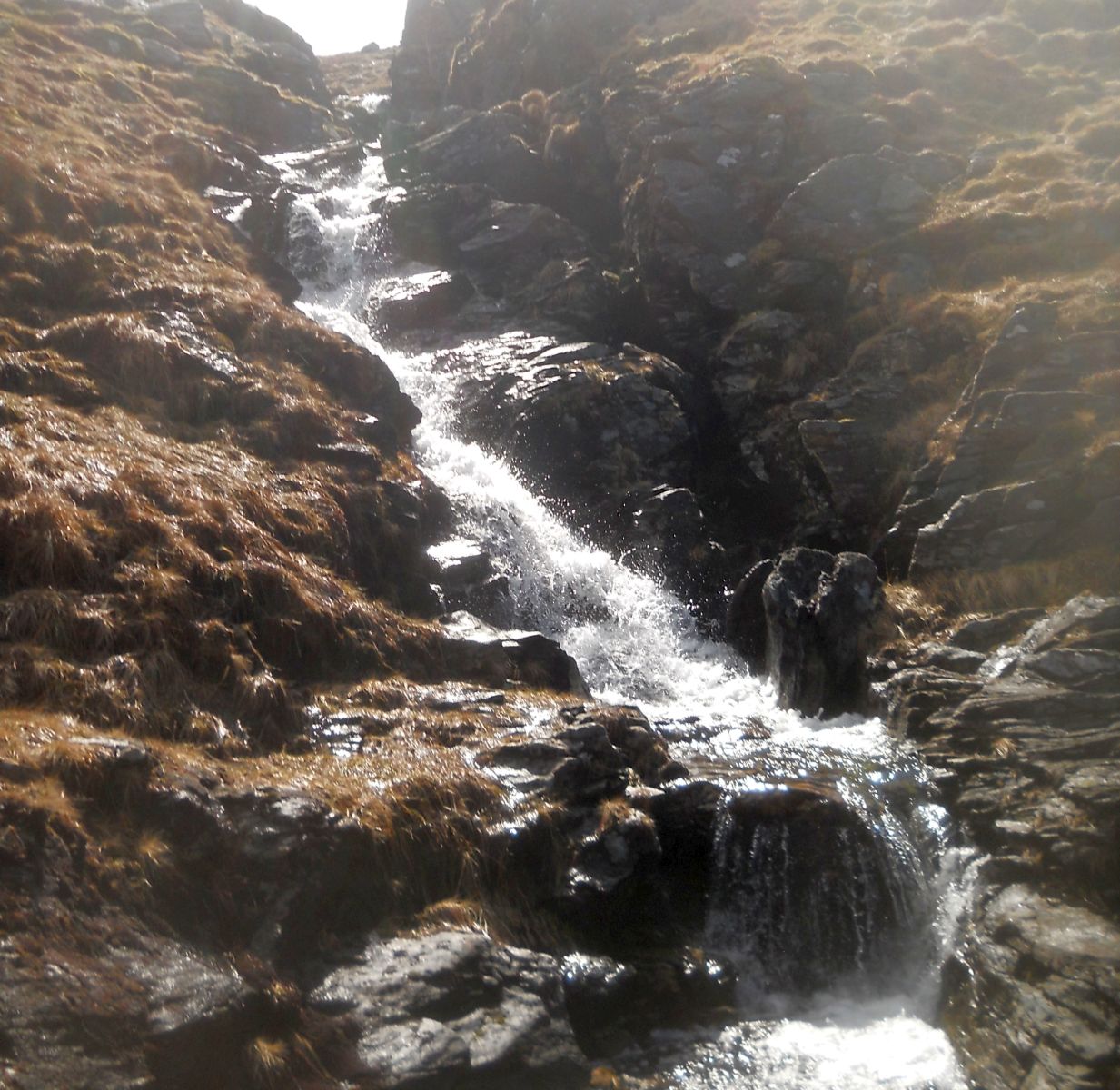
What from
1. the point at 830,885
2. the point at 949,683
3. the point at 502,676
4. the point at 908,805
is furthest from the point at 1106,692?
the point at 502,676

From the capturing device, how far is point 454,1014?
7.20 meters

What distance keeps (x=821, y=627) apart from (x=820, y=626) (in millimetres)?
20

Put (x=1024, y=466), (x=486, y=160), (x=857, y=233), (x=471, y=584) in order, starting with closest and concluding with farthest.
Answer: (x=471, y=584) → (x=1024, y=466) → (x=857, y=233) → (x=486, y=160)

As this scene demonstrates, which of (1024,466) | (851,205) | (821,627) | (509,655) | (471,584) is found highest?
(851,205)

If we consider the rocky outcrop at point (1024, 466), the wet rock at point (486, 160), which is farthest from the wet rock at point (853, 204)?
the wet rock at point (486, 160)

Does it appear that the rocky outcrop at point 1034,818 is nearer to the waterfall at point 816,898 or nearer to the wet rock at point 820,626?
the waterfall at point 816,898

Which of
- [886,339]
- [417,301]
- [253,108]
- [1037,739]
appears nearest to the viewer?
[1037,739]

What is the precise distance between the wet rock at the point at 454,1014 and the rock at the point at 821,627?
24.8ft

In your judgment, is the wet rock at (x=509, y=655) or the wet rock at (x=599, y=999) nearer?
the wet rock at (x=599, y=999)

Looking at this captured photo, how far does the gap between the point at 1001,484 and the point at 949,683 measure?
4901 mm

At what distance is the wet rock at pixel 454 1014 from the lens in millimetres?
6750

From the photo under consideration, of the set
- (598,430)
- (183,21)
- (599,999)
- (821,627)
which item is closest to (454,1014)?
(599,999)

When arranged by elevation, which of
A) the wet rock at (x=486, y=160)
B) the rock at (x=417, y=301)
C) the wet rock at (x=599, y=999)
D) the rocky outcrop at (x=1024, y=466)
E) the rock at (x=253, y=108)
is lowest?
the wet rock at (x=599, y=999)

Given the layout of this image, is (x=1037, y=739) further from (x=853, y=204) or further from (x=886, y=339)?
(x=853, y=204)
